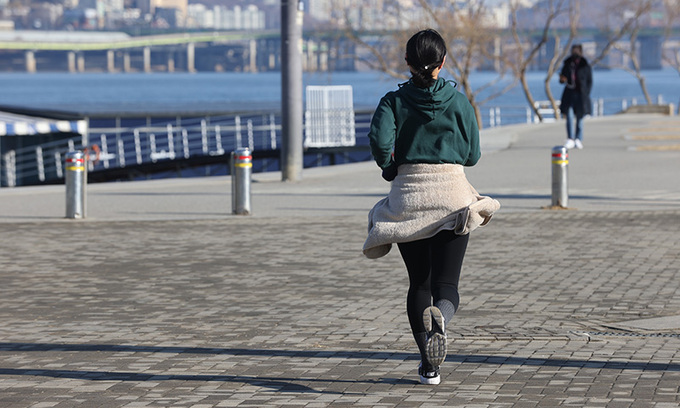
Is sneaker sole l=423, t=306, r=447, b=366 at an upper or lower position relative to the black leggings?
lower

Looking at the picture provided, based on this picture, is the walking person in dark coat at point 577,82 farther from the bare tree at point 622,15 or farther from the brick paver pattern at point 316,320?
the bare tree at point 622,15

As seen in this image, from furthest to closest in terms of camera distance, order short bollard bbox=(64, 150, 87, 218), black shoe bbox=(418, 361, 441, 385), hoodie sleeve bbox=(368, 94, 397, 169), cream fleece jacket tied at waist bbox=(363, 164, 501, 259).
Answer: short bollard bbox=(64, 150, 87, 218) → black shoe bbox=(418, 361, 441, 385) → cream fleece jacket tied at waist bbox=(363, 164, 501, 259) → hoodie sleeve bbox=(368, 94, 397, 169)

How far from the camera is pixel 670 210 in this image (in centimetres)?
1356

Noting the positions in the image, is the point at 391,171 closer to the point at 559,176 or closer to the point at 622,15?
the point at 559,176

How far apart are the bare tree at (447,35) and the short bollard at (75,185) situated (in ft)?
101

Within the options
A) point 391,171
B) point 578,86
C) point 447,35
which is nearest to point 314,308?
point 391,171

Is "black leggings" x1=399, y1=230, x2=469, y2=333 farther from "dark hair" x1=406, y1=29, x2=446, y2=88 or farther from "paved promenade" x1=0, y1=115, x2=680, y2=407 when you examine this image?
"dark hair" x1=406, y1=29, x2=446, y2=88

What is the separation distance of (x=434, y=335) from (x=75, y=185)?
29.0ft

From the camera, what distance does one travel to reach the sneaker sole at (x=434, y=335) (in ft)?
17.5

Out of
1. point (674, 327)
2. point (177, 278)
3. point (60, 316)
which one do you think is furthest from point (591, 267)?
point (60, 316)

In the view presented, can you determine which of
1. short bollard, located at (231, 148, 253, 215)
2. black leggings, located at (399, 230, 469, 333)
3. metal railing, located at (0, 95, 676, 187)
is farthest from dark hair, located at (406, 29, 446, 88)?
metal railing, located at (0, 95, 676, 187)

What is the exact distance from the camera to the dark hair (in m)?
5.29

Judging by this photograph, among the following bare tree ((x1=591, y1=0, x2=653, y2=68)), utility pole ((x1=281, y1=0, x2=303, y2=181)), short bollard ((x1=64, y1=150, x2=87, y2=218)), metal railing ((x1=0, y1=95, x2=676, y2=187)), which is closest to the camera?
short bollard ((x1=64, y1=150, x2=87, y2=218))

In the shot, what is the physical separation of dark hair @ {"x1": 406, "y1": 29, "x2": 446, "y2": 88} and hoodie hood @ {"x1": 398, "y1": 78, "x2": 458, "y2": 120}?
3 centimetres
